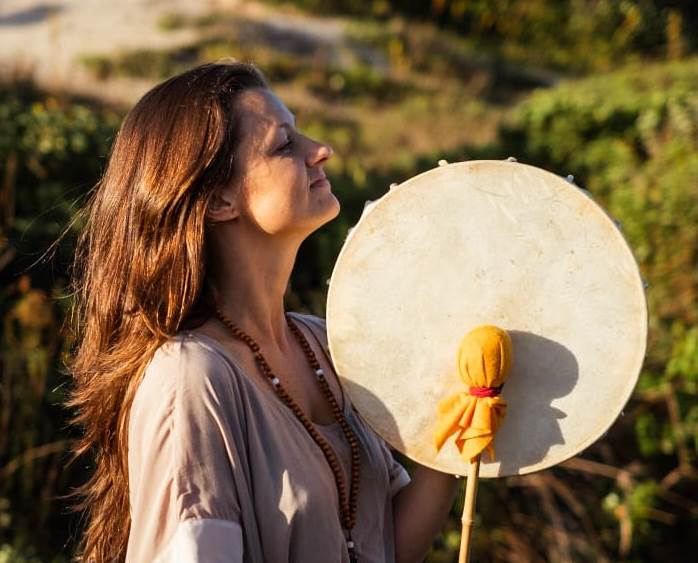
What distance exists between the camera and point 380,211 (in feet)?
6.32

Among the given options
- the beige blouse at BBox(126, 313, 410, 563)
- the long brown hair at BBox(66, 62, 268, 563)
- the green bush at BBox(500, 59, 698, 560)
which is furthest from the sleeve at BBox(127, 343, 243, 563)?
the green bush at BBox(500, 59, 698, 560)

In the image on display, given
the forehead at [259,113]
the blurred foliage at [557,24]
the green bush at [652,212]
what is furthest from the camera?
the blurred foliage at [557,24]

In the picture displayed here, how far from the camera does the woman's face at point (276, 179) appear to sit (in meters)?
1.89

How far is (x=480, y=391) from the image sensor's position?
1817 millimetres

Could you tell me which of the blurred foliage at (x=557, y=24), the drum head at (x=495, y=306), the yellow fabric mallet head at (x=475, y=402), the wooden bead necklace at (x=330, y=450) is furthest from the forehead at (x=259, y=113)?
the blurred foliage at (x=557, y=24)

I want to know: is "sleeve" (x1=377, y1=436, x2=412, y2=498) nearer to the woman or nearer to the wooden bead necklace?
the woman

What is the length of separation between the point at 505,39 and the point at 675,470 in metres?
13.1

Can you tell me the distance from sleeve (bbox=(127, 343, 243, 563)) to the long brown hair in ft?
0.37

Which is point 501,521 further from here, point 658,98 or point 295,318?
point 658,98

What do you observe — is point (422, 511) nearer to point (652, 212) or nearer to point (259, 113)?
point (259, 113)

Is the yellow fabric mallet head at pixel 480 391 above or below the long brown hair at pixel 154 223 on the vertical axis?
below

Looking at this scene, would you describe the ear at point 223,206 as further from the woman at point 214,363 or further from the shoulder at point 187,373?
the shoulder at point 187,373

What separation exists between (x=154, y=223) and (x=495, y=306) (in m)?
0.66

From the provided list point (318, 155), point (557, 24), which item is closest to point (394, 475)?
point (318, 155)
